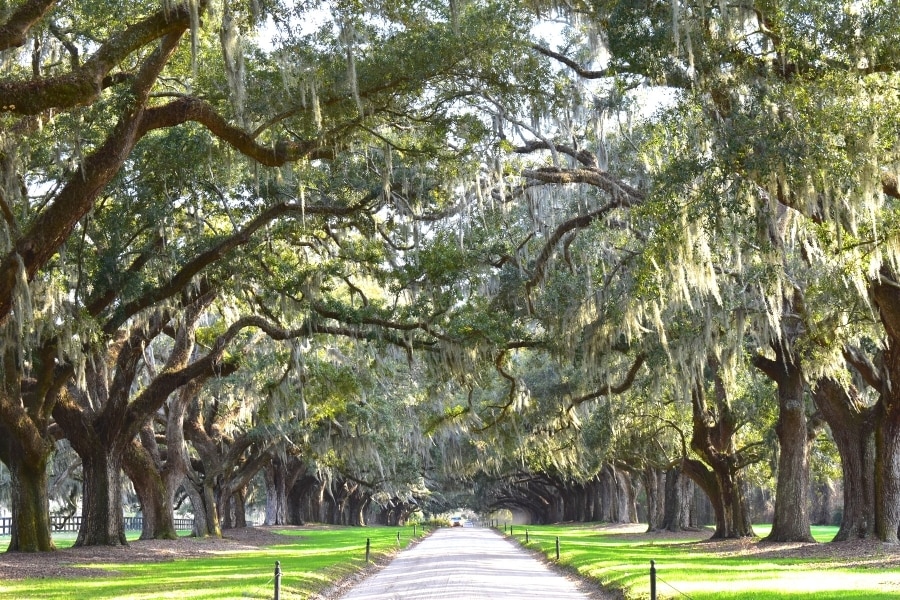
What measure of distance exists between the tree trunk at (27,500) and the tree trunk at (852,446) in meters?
16.5

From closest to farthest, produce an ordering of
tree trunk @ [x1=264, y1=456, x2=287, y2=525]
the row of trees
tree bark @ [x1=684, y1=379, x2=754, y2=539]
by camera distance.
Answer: the row of trees → tree bark @ [x1=684, y1=379, x2=754, y2=539] → tree trunk @ [x1=264, y1=456, x2=287, y2=525]

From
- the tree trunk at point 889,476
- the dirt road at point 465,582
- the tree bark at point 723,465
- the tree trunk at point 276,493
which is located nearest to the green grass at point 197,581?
the dirt road at point 465,582

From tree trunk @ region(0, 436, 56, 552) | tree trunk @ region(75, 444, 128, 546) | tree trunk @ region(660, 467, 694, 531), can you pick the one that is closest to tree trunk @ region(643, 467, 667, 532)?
tree trunk @ region(660, 467, 694, 531)

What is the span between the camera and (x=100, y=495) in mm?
21125

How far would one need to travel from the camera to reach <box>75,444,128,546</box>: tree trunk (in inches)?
821

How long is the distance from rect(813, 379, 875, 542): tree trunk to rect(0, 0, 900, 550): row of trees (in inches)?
2.4

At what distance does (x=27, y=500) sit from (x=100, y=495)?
300 centimetres

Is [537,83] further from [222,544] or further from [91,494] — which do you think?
[222,544]

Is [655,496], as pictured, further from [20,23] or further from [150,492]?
[20,23]

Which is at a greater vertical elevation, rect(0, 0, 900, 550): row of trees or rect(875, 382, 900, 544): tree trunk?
rect(0, 0, 900, 550): row of trees

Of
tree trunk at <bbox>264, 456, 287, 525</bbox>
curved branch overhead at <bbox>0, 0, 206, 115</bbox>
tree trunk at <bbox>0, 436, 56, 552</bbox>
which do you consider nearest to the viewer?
curved branch overhead at <bbox>0, 0, 206, 115</bbox>

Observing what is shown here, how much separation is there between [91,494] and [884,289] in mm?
17229

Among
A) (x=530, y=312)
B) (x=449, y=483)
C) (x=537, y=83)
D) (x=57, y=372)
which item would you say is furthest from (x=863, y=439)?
(x=449, y=483)

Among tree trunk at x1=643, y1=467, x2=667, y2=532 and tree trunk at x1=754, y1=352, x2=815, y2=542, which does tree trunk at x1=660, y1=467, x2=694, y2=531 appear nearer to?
tree trunk at x1=643, y1=467, x2=667, y2=532
